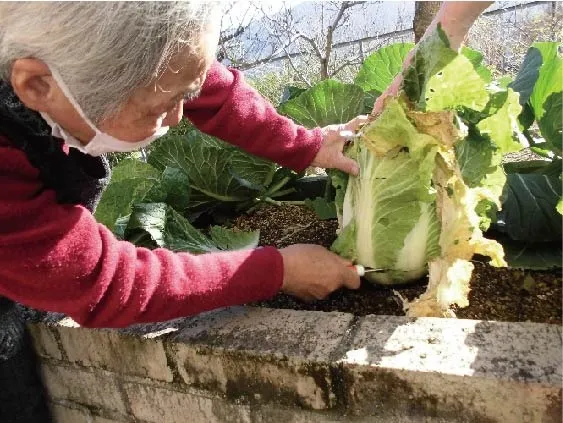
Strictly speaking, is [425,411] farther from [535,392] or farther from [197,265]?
[197,265]

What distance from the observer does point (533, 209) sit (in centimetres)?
165

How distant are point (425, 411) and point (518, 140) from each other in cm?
86

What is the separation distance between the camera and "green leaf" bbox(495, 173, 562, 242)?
5.38 ft

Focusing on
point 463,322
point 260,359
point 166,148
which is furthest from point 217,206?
point 463,322

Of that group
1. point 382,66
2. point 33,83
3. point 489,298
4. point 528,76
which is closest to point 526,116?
point 528,76

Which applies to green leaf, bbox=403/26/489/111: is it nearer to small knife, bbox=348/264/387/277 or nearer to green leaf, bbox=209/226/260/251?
small knife, bbox=348/264/387/277

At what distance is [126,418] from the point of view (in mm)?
1870

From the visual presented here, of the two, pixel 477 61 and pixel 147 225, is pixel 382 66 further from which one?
pixel 147 225

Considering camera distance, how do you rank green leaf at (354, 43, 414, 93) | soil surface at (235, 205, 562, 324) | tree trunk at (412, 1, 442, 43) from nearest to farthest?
soil surface at (235, 205, 562, 324)
green leaf at (354, 43, 414, 93)
tree trunk at (412, 1, 442, 43)

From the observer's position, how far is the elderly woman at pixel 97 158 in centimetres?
A: 105

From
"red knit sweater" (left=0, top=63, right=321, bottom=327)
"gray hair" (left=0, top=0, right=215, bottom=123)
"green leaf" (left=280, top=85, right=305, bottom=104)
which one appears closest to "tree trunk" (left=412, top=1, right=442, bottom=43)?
"green leaf" (left=280, top=85, right=305, bottom=104)

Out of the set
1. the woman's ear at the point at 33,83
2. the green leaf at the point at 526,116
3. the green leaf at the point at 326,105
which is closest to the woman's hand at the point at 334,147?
the green leaf at the point at 326,105

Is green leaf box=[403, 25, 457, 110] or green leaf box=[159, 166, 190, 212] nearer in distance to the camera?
green leaf box=[403, 25, 457, 110]

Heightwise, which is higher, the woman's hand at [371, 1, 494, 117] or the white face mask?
the woman's hand at [371, 1, 494, 117]
